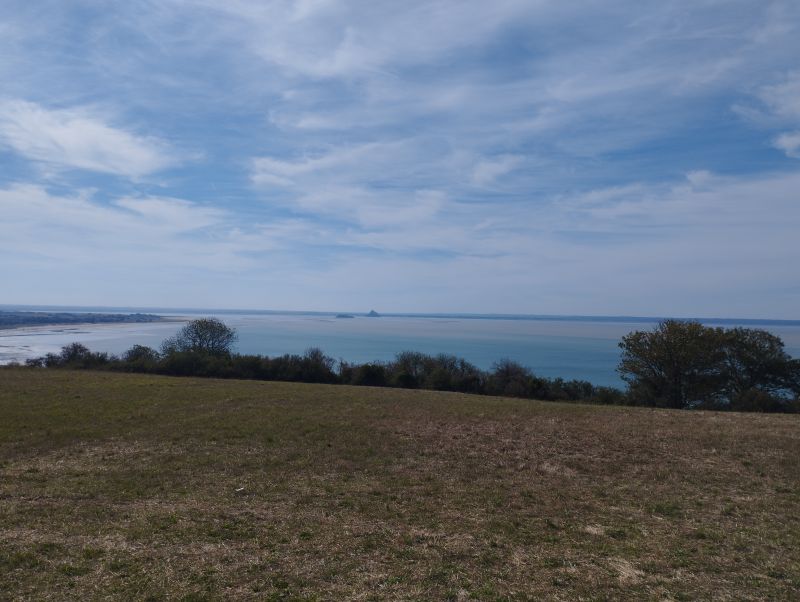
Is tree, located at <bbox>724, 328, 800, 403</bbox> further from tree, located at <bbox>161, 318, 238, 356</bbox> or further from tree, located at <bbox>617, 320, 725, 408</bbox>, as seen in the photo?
tree, located at <bbox>161, 318, 238, 356</bbox>

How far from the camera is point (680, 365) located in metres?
34.0

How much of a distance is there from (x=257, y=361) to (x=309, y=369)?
434 centimetres

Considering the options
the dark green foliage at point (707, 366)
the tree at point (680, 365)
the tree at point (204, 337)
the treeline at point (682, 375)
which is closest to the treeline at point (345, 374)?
the treeline at point (682, 375)

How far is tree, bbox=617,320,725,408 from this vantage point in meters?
33.8

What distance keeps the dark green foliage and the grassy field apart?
19338 millimetres

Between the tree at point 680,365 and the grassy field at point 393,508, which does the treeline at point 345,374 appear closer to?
the tree at point 680,365

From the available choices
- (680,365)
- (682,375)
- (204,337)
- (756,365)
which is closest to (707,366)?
(682,375)

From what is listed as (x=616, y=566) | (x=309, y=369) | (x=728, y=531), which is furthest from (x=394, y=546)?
(x=309, y=369)

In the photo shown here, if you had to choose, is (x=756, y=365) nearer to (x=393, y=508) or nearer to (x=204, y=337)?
(x=393, y=508)

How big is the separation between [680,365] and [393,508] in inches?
1253

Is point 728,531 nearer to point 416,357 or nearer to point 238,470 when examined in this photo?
point 238,470

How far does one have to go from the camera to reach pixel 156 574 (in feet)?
18.5

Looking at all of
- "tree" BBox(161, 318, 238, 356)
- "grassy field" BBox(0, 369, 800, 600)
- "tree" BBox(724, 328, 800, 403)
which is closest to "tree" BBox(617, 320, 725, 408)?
"tree" BBox(724, 328, 800, 403)

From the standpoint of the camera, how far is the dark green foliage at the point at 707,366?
33.8m
